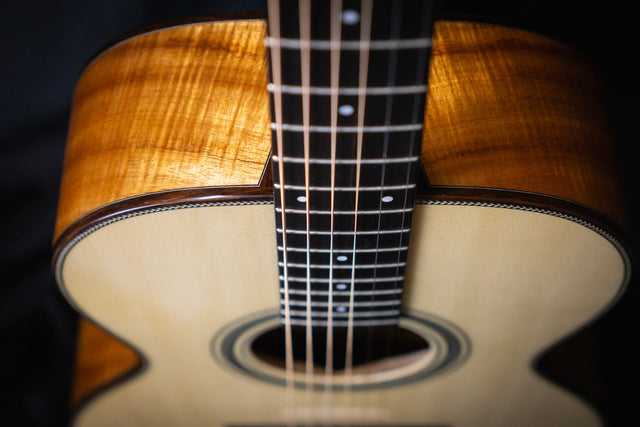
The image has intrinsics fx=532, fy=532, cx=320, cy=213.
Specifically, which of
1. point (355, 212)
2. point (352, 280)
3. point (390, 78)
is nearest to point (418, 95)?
point (390, 78)

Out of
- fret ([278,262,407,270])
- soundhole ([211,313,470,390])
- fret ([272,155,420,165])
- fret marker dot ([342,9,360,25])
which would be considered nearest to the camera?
fret marker dot ([342,9,360,25])

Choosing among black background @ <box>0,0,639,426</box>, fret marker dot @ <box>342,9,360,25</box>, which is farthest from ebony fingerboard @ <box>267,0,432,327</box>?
black background @ <box>0,0,639,426</box>

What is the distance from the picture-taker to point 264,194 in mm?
480

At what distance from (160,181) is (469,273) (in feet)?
Answer: 1.08

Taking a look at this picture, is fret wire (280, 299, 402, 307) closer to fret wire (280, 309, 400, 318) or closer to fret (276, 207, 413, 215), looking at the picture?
fret wire (280, 309, 400, 318)

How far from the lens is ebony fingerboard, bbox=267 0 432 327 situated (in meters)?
0.35

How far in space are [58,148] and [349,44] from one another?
2.11 feet

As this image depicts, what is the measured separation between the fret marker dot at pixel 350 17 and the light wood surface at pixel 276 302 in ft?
0.68

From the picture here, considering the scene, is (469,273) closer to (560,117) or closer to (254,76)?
(560,117)

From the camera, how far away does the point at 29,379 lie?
3.11ft

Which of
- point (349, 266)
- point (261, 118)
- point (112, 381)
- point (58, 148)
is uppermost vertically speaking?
point (58, 148)

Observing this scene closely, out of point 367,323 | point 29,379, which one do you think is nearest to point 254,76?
point 367,323

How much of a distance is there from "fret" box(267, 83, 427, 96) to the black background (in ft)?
0.63

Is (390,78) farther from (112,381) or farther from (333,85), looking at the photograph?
(112,381)
